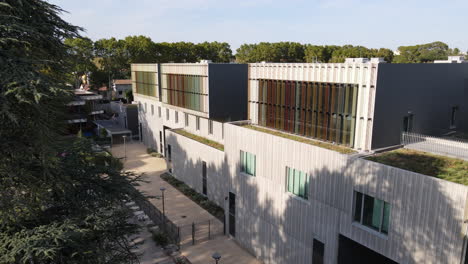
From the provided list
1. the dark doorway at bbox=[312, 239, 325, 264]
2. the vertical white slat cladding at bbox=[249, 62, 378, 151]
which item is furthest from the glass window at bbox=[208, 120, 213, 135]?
the dark doorway at bbox=[312, 239, 325, 264]

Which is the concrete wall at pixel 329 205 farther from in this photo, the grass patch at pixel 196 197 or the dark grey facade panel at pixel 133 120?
the dark grey facade panel at pixel 133 120

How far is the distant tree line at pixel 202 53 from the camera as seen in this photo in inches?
2965

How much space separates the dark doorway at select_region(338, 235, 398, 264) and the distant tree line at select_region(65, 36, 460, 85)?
59256 mm

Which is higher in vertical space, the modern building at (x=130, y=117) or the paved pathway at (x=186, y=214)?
the modern building at (x=130, y=117)

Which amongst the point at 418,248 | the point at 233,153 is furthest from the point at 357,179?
the point at 233,153

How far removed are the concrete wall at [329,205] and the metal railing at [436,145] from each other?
402cm

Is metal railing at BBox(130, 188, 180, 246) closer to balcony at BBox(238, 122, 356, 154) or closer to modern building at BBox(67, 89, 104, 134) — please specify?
balcony at BBox(238, 122, 356, 154)

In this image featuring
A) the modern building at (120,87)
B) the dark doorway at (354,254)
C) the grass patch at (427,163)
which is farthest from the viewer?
the modern building at (120,87)

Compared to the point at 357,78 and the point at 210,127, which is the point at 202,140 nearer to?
the point at 210,127

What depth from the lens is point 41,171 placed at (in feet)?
36.7

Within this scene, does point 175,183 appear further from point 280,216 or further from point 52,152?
point 52,152

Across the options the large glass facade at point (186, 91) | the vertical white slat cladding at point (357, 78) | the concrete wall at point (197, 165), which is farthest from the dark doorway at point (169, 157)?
the vertical white slat cladding at point (357, 78)

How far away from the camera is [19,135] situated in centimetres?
1020

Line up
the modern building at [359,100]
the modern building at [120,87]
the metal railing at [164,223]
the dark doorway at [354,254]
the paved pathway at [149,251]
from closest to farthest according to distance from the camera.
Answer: the dark doorway at [354,254]
the modern building at [359,100]
the paved pathway at [149,251]
the metal railing at [164,223]
the modern building at [120,87]
